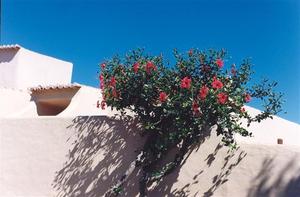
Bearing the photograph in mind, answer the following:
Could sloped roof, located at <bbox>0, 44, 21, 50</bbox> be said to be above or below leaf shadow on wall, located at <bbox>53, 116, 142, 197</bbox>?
above

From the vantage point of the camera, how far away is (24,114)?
16969mm

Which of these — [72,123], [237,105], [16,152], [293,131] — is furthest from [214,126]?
[293,131]

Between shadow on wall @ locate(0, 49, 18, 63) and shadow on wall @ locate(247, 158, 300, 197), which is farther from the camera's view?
shadow on wall @ locate(0, 49, 18, 63)

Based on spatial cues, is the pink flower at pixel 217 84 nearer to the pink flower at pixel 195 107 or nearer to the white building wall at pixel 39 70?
the pink flower at pixel 195 107

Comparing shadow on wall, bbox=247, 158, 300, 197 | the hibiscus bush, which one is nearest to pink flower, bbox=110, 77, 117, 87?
the hibiscus bush

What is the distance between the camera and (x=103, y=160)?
1081 cm

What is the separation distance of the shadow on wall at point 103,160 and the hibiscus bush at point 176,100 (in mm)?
359

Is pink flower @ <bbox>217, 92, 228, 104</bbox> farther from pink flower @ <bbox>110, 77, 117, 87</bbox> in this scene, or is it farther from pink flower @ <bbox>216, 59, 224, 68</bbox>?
pink flower @ <bbox>110, 77, 117, 87</bbox>

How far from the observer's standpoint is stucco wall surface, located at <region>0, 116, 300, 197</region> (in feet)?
28.5

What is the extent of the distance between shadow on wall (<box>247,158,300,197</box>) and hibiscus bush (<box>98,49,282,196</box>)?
0.81 metres

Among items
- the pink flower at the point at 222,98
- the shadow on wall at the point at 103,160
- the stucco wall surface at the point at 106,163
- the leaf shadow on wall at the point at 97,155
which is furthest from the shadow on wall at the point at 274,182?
the leaf shadow on wall at the point at 97,155

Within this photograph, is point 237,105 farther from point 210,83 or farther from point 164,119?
point 164,119

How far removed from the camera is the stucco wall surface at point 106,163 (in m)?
8.70

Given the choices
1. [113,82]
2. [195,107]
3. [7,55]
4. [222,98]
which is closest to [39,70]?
[7,55]
